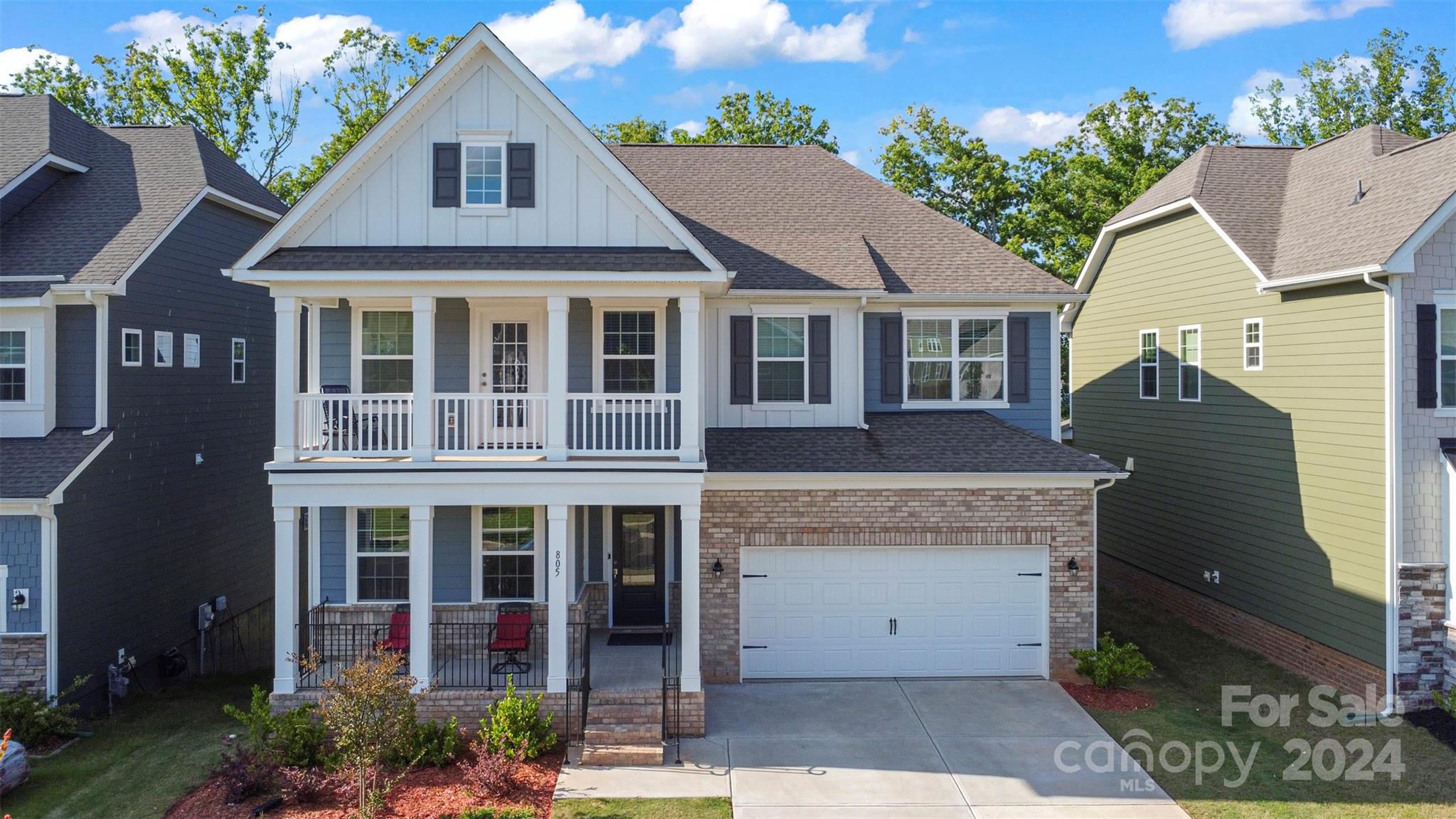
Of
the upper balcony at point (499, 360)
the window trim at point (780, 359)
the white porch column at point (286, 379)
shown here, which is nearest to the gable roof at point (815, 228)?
the window trim at point (780, 359)

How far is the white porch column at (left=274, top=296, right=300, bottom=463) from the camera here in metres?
12.3

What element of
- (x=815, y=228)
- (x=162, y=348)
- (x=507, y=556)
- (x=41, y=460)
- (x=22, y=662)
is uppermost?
(x=815, y=228)

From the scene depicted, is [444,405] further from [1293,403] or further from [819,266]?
[1293,403]

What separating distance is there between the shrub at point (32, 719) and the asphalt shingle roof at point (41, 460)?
2.62m

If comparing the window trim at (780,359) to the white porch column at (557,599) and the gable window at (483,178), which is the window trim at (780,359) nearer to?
the white porch column at (557,599)

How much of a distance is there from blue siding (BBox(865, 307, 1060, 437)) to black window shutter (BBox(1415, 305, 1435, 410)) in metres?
5.05

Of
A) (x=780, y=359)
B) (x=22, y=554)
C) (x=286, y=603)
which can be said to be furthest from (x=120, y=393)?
(x=780, y=359)

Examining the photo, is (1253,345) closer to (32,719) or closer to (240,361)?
(240,361)

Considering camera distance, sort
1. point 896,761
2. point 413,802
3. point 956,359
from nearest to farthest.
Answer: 1. point 413,802
2. point 896,761
3. point 956,359

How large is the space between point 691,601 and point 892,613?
360 centimetres

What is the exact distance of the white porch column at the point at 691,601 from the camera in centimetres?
1226

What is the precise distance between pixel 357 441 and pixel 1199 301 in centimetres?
1436

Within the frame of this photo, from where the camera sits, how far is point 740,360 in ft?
51.2

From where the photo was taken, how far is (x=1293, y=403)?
1476 centimetres
